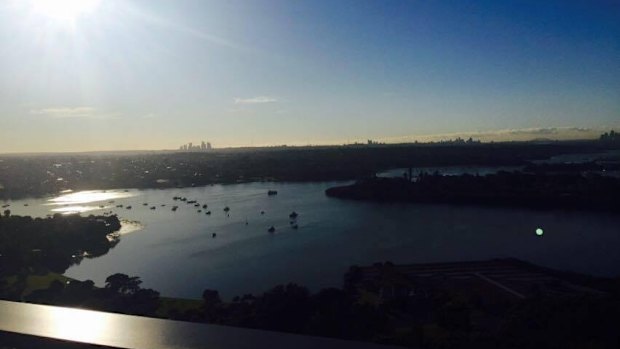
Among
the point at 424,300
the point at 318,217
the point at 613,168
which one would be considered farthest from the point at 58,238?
the point at 613,168

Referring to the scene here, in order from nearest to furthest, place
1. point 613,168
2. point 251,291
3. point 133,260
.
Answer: point 251,291 < point 133,260 < point 613,168

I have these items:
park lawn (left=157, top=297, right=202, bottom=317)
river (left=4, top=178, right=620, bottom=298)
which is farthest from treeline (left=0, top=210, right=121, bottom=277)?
park lawn (left=157, top=297, right=202, bottom=317)

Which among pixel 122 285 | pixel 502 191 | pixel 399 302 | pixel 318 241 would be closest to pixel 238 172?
pixel 502 191

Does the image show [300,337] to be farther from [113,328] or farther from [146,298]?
[146,298]

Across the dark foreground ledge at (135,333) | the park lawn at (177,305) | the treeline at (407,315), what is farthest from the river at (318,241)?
the dark foreground ledge at (135,333)

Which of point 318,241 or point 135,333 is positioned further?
point 318,241

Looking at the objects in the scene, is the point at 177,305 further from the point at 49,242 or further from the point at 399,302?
the point at 49,242

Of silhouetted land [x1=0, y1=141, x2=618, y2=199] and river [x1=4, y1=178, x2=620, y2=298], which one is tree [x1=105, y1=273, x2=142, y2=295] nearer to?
river [x1=4, y1=178, x2=620, y2=298]
